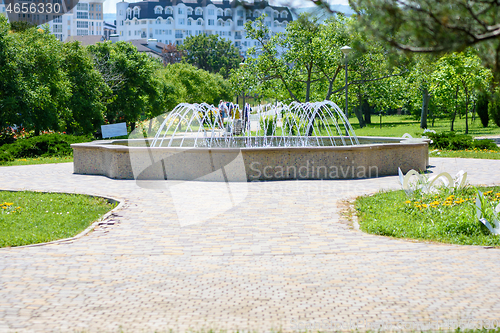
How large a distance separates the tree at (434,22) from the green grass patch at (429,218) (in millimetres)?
3576

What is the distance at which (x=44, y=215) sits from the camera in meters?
8.45

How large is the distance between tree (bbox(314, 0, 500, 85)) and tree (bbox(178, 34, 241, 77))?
9078cm

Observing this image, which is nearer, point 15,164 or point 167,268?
point 167,268

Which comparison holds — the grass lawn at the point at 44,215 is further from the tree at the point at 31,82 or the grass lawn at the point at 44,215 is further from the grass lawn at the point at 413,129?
the grass lawn at the point at 413,129

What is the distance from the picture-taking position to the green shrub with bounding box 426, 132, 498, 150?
64.9 feet

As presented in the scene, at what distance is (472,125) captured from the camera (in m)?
38.2

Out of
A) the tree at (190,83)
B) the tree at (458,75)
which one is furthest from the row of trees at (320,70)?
the tree at (190,83)

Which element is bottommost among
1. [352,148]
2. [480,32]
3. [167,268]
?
[167,268]

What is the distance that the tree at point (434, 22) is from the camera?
3406 millimetres

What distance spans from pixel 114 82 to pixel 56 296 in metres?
27.7

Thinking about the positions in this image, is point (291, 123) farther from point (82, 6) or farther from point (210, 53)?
point (82, 6)

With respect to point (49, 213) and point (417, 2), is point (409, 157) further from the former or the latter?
point (417, 2)

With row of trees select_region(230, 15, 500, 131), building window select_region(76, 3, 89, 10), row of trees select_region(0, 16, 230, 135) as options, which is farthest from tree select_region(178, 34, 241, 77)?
building window select_region(76, 3, 89, 10)

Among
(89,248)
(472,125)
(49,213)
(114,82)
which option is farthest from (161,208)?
(472,125)
